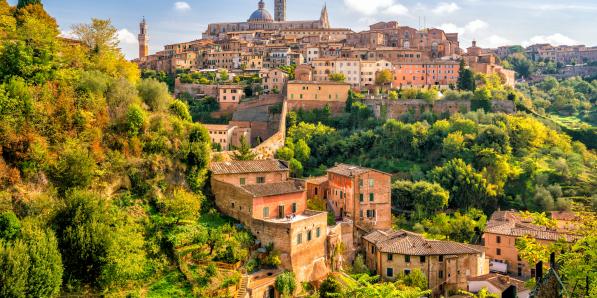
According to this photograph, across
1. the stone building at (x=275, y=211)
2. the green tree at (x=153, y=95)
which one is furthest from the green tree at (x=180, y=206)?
the green tree at (x=153, y=95)

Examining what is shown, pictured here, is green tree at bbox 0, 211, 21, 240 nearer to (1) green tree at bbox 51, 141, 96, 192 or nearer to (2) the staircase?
(1) green tree at bbox 51, 141, 96, 192

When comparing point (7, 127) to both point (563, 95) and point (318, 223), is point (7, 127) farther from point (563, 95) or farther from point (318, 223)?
point (563, 95)

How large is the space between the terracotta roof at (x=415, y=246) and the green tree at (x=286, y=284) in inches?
261

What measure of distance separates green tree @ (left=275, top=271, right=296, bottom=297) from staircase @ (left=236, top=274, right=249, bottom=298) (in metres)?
1.40

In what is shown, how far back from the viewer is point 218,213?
26.2 metres

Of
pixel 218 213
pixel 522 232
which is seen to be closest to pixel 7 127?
pixel 218 213

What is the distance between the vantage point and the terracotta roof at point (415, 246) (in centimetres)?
2753

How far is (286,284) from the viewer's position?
2259 cm

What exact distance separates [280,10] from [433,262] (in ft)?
293

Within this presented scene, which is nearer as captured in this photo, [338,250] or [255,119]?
[338,250]

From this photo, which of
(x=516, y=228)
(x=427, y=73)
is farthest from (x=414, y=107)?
(x=516, y=228)

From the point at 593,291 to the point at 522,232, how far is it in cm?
2103

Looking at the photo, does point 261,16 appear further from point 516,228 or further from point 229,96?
point 516,228

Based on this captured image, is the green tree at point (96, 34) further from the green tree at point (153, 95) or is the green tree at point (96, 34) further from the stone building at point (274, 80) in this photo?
the stone building at point (274, 80)
